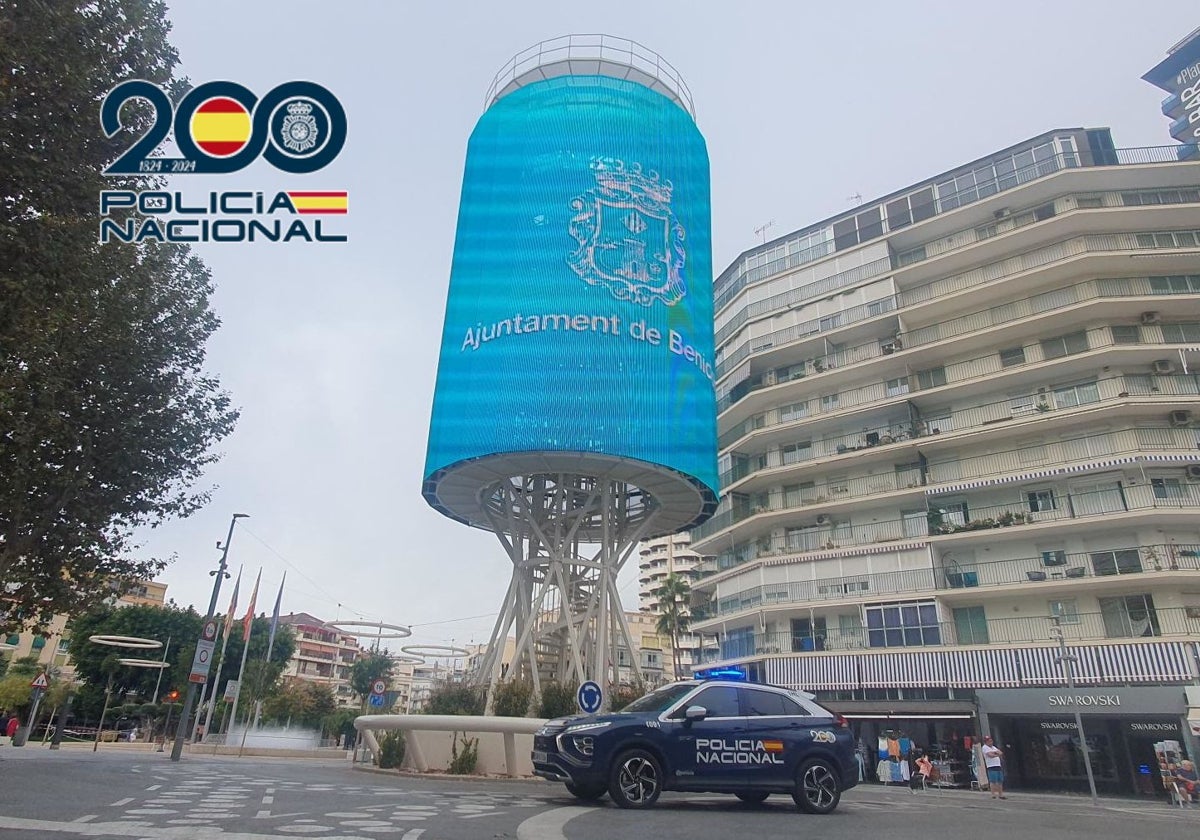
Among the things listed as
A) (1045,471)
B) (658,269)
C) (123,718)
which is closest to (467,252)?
(658,269)

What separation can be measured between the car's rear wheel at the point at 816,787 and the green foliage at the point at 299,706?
64436 mm

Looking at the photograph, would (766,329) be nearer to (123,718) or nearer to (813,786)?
(813,786)

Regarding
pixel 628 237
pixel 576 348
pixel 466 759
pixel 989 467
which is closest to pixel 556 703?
pixel 466 759

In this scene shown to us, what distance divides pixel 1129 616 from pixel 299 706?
219 ft

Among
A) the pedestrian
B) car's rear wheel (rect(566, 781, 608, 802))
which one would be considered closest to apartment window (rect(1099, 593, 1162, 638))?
the pedestrian

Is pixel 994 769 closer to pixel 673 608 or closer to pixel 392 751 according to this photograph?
pixel 392 751

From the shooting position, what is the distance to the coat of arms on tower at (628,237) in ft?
80.5

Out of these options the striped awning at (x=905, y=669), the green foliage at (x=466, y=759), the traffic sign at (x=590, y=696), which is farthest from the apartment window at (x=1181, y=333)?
the green foliage at (x=466, y=759)

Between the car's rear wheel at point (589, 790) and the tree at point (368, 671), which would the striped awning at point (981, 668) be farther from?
the tree at point (368, 671)

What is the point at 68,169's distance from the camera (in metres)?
10.6

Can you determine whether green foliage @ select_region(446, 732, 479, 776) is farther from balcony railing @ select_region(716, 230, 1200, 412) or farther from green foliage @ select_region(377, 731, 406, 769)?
balcony railing @ select_region(716, 230, 1200, 412)

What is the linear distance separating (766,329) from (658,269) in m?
17.7

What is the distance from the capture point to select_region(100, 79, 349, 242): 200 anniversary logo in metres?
12.0

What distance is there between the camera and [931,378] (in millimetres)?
35812
